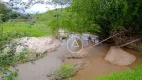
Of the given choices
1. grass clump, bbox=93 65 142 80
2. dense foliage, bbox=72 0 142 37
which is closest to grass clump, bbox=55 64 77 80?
grass clump, bbox=93 65 142 80

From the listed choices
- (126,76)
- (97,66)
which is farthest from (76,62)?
(126,76)

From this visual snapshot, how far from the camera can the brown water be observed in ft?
26.8

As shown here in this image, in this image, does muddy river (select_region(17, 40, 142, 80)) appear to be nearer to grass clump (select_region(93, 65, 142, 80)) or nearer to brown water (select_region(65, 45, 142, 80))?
brown water (select_region(65, 45, 142, 80))

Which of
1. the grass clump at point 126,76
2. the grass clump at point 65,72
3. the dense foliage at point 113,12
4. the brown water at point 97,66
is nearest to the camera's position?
the grass clump at point 126,76

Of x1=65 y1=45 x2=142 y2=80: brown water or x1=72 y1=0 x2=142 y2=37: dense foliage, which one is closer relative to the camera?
x1=65 y1=45 x2=142 y2=80: brown water

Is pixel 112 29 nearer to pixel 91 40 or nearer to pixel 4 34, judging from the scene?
pixel 91 40

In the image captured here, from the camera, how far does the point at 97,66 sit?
8.99 metres

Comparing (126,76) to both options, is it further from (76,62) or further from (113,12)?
(113,12)

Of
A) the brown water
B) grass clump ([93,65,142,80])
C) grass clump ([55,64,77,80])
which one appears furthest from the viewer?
the brown water

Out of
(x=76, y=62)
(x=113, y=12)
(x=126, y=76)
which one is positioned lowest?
(x=126, y=76)

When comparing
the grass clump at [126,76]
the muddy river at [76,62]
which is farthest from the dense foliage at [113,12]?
the grass clump at [126,76]

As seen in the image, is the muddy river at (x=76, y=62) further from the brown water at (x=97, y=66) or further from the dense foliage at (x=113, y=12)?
the dense foliage at (x=113, y=12)

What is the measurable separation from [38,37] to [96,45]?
291 cm

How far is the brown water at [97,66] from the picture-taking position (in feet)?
26.8
